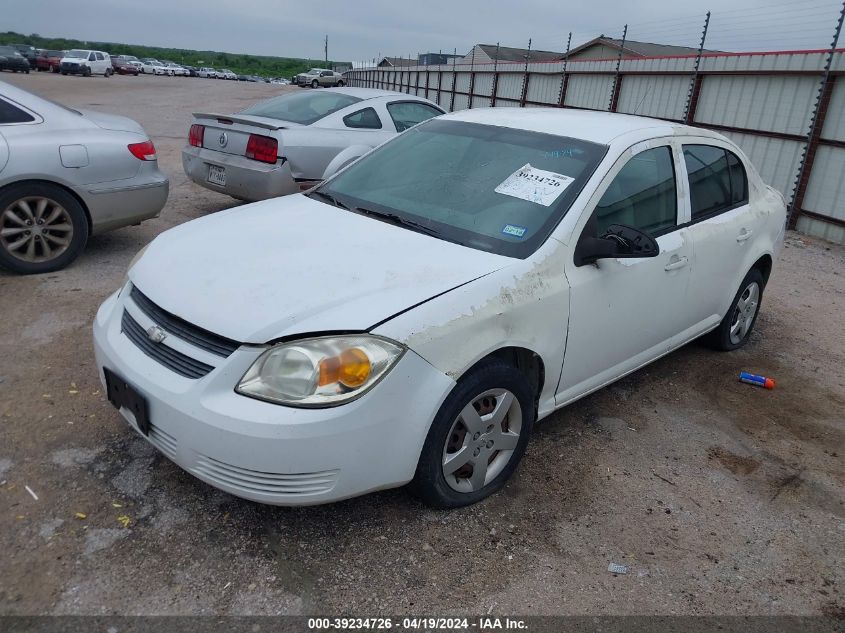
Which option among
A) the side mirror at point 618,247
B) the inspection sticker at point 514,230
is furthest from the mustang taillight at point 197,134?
the side mirror at point 618,247

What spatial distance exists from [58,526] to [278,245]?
1.41 metres

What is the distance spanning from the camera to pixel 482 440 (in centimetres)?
279

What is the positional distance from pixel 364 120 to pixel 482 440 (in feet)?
17.6

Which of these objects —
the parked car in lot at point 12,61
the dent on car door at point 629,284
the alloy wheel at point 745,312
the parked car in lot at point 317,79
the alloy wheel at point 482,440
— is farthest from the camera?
the parked car in lot at point 317,79

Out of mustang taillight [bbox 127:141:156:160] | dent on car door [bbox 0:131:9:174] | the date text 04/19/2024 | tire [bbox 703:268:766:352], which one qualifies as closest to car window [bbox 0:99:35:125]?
dent on car door [bbox 0:131:9:174]

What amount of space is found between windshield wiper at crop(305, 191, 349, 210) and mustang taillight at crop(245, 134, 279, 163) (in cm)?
286

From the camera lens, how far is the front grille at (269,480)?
2.29 m

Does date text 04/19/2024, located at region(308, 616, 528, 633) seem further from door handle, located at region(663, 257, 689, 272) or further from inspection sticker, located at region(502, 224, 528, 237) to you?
door handle, located at region(663, 257, 689, 272)

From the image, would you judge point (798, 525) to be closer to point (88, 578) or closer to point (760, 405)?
point (760, 405)

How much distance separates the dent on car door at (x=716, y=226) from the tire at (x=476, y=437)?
1634mm

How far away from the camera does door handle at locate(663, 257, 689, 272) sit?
141 inches

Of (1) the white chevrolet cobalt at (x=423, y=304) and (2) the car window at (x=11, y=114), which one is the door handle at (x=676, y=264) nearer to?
(1) the white chevrolet cobalt at (x=423, y=304)

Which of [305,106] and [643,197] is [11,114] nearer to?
[305,106]

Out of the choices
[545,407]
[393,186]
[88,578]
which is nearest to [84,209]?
[393,186]
